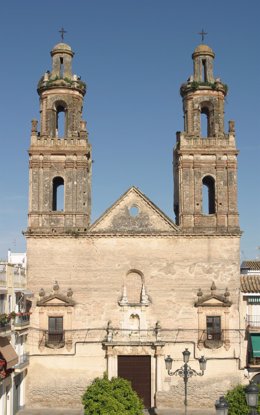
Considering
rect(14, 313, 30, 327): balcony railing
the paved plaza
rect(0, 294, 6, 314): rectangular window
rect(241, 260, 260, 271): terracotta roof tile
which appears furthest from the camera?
rect(241, 260, 260, 271): terracotta roof tile

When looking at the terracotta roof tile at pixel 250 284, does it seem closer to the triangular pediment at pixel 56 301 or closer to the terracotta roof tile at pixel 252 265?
the terracotta roof tile at pixel 252 265

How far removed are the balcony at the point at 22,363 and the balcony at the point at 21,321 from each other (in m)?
1.46

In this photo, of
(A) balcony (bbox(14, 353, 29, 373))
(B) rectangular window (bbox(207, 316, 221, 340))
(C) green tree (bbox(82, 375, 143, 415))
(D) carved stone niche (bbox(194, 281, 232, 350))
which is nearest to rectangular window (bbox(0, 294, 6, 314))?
(A) balcony (bbox(14, 353, 29, 373))

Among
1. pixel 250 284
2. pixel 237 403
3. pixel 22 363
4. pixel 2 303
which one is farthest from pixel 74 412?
pixel 237 403

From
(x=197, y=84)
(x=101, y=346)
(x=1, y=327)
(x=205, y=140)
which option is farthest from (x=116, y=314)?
(x=197, y=84)

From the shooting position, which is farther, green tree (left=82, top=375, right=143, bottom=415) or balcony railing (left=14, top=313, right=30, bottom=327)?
balcony railing (left=14, top=313, right=30, bottom=327)

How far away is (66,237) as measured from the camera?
33.2 metres

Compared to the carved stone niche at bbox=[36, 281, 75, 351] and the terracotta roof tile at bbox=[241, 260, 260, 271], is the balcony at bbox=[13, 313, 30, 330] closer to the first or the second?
the carved stone niche at bbox=[36, 281, 75, 351]

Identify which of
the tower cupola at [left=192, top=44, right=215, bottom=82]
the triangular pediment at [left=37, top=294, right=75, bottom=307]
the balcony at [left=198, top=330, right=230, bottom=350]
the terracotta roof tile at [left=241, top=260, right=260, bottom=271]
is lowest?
the balcony at [left=198, top=330, right=230, bottom=350]

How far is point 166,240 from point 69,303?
6039 mm

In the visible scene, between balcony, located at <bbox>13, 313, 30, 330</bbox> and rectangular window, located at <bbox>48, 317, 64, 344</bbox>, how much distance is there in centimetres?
121

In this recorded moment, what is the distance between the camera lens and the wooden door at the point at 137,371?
107 ft

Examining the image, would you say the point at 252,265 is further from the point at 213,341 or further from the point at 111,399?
the point at 111,399

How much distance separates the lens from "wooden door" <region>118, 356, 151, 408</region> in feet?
107
